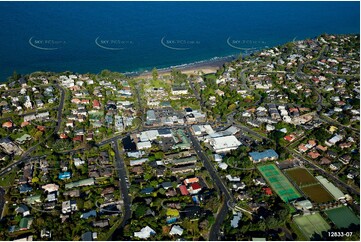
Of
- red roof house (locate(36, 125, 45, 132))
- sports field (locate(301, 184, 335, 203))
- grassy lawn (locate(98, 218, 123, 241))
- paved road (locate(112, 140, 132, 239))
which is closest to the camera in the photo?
grassy lawn (locate(98, 218, 123, 241))

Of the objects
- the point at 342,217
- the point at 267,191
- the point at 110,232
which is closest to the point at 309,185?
the point at 342,217

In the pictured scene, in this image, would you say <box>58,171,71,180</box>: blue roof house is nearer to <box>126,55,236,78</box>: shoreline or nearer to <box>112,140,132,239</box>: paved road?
<box>112,140,132,239</box>: paved road

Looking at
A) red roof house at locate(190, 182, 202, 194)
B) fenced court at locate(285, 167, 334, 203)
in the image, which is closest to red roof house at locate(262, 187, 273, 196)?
fenced court at locate(285, 167, 334, 203)

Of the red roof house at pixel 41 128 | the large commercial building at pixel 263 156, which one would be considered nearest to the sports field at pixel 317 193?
the large commercial building at pixel 263 156

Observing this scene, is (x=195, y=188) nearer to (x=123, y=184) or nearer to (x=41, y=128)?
(x=123, y=184)

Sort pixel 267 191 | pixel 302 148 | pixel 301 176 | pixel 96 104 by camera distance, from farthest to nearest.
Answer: pixel 96 104, pixel 302 148, pixel 301 176, pixel 267 191

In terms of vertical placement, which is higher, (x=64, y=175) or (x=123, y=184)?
(x=64, y=175)

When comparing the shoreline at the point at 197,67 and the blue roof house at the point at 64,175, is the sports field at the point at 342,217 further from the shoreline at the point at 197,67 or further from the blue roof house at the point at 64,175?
the shoreline at the point at 197,67
